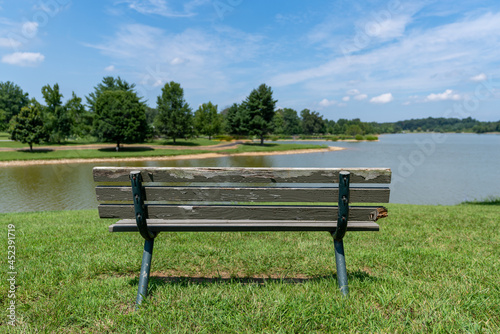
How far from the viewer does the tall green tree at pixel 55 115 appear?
38.1 meters

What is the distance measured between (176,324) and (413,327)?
1801 millimetres

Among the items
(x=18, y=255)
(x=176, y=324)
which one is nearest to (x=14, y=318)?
(x=176, y=324)

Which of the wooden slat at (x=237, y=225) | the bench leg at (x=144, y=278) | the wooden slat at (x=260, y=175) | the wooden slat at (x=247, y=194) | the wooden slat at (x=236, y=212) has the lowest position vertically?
the bench leg at (x=144, y=278)

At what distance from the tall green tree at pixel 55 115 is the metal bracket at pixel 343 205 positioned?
144 feet

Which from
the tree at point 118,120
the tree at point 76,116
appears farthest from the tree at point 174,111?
the tree at point 76,116

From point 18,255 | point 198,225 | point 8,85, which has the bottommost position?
point 18,255

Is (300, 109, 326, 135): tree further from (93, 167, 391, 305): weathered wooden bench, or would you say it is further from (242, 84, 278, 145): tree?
(93, 167, 391, 305): weathered wooden bench

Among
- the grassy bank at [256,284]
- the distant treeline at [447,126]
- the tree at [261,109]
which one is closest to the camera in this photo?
the grassy bank at [256,284]

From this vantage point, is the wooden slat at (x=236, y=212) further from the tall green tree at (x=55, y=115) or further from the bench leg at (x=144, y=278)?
the tall green tree at (x=55, y=115)

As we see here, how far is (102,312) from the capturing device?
242 cm

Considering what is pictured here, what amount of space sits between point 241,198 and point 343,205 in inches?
36.7

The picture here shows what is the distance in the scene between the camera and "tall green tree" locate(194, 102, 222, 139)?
63362mm

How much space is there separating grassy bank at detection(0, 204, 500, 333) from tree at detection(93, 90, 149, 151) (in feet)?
117

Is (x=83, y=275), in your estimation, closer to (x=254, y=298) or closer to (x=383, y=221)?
(x=254, y=298)
